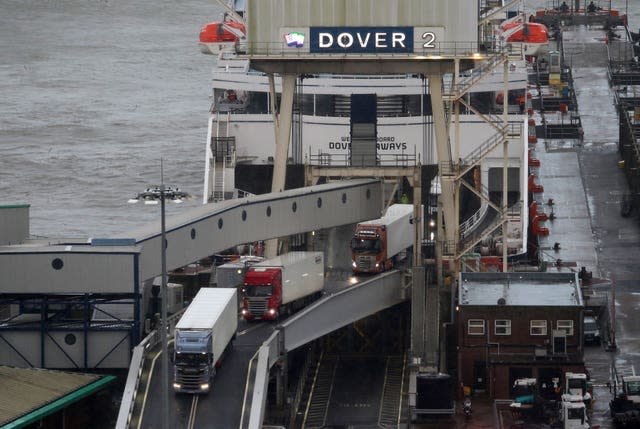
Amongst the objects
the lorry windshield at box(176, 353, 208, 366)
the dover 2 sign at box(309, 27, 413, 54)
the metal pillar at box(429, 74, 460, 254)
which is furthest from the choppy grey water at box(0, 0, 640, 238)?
the lorry windshield at box(176, 353, 208, 366)

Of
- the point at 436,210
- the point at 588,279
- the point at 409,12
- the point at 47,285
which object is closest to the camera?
the point at 47,285

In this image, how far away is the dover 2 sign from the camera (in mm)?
96000

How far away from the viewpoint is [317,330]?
89.6 metres

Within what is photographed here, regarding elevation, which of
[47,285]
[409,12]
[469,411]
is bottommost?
[469,411]

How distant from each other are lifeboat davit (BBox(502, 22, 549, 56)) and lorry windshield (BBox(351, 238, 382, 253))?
16096mm

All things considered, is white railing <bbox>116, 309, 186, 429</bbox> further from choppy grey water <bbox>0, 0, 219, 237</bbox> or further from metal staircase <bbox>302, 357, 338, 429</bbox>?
choppy grey water <bbox>0, 0, 219, 237</bbox>

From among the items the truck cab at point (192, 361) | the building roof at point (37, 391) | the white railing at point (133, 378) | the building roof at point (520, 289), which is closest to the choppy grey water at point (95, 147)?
the building roof at point (520, 289)

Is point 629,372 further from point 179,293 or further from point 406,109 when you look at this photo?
point 406,109

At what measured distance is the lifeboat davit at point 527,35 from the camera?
370 feet

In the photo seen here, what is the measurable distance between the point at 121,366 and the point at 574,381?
58.9ft

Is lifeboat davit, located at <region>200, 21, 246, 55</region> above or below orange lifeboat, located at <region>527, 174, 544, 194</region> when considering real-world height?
above

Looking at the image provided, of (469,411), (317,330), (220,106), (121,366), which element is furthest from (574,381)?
(220,106)

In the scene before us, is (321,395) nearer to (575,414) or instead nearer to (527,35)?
(575,414)

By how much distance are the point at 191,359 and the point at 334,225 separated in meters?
22.4
